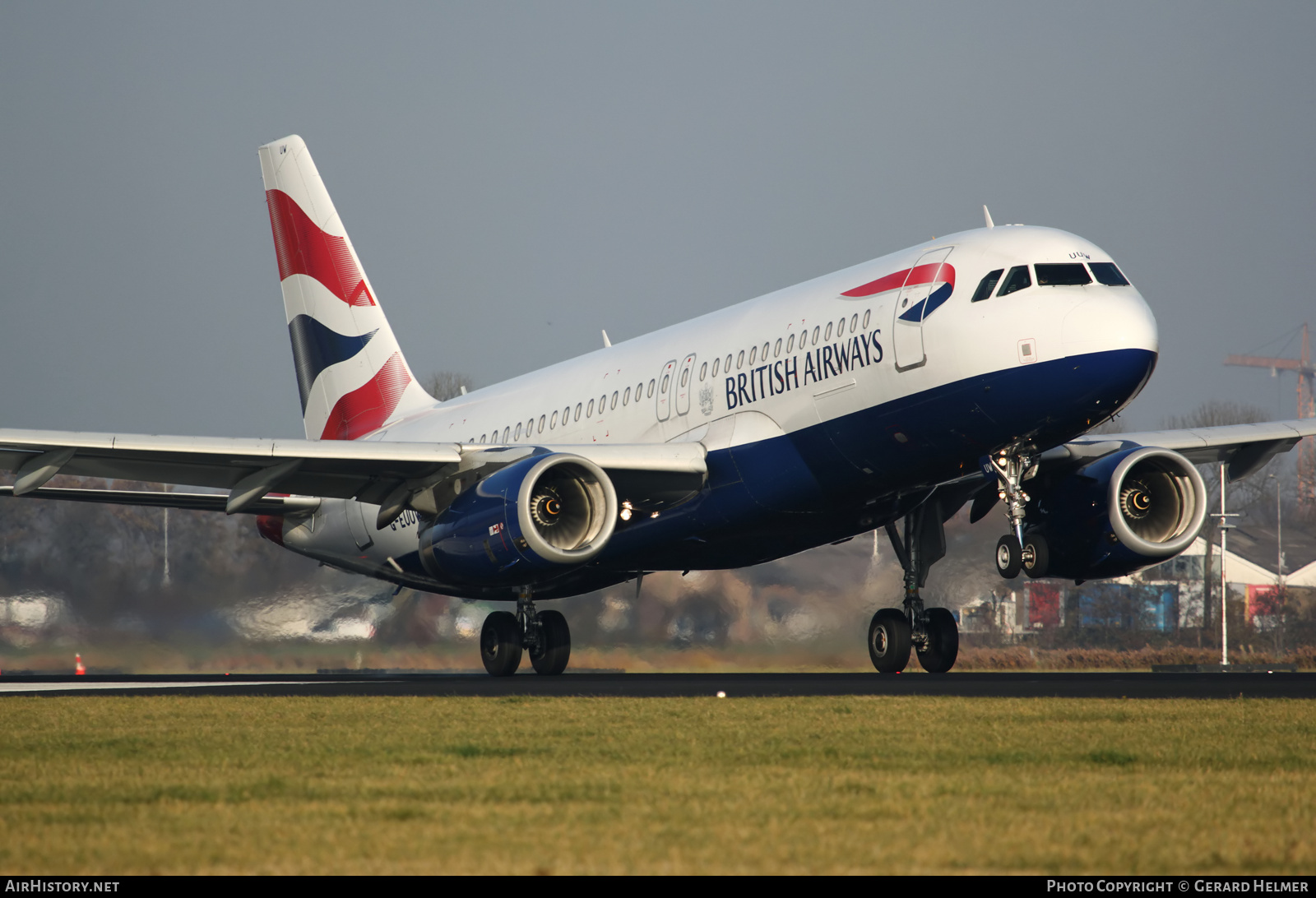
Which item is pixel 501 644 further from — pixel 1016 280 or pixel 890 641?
pixel 1016 280

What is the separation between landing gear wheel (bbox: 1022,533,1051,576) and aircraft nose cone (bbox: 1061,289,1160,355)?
A: 10.8 ft

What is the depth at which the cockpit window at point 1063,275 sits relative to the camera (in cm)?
1850

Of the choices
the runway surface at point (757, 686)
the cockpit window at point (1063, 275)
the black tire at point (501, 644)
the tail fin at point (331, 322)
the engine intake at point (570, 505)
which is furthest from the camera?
the tail fin at point (331, 322)

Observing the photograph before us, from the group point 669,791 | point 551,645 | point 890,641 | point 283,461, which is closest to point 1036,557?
point 890,641

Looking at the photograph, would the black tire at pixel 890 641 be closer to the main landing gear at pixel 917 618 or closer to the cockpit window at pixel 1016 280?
the main landing gear at pixel 917 618

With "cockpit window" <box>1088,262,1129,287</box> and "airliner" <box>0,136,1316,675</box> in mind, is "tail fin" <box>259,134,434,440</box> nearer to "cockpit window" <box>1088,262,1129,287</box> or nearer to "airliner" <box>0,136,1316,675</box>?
"airliner" <box>0,136,1316,675</box>

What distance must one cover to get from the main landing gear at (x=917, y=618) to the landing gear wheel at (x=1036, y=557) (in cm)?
325

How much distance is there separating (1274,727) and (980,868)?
283 inches

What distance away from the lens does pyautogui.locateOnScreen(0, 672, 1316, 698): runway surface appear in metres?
17.5

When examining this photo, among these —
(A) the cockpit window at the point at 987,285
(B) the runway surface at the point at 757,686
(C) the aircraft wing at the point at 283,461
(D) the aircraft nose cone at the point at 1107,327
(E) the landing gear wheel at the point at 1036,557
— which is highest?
(A) the cockpit window at the point at 987,285

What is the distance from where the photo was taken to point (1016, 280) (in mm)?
18625

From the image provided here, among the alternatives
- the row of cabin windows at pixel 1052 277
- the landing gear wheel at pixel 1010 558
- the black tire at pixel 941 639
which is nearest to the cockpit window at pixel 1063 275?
the row of cabin windows at pixel 1052 277

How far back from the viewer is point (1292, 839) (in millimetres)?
6988

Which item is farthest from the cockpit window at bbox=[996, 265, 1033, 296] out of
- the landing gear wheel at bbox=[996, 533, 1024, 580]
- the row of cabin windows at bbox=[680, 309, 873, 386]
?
the landing gear wheel at bbox=[996, 533, 1024, 580]
